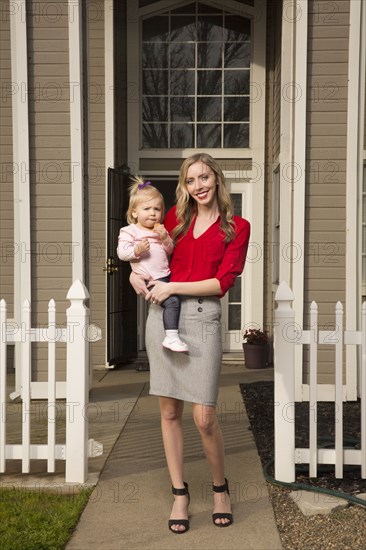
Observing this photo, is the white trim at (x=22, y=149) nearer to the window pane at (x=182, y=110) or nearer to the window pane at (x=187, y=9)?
the window pane at (x=182, y=110)

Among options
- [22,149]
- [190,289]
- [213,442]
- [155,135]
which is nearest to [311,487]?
[213,442]

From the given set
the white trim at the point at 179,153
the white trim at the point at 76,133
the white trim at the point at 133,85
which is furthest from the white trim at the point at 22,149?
the white trim at the point at 179,153

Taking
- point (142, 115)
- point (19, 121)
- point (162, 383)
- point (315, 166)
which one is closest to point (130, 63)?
point (142, 115)

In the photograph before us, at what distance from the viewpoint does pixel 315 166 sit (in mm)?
5855

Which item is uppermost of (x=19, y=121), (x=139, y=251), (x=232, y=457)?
(x=19, y=121)

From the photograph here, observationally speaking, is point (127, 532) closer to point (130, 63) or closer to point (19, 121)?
point (19, 121)

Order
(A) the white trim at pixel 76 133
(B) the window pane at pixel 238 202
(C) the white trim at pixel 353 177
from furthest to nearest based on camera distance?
(B) the window pane at pixel 238 202
(A) the white trim at pixel 76 133
(C) the white trim at pixel 353 177

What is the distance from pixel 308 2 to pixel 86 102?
2220mm

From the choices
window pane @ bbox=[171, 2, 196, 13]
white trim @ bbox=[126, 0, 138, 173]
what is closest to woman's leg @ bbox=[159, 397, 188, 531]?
white trim @ bbox=[126, 0, 138, 173]

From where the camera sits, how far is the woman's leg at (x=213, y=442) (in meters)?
3.13

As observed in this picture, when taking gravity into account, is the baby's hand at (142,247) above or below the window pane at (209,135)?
below

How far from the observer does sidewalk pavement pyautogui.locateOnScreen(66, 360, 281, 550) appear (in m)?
3.04

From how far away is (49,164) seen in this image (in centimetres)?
598

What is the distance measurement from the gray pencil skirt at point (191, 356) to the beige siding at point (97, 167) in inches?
184
